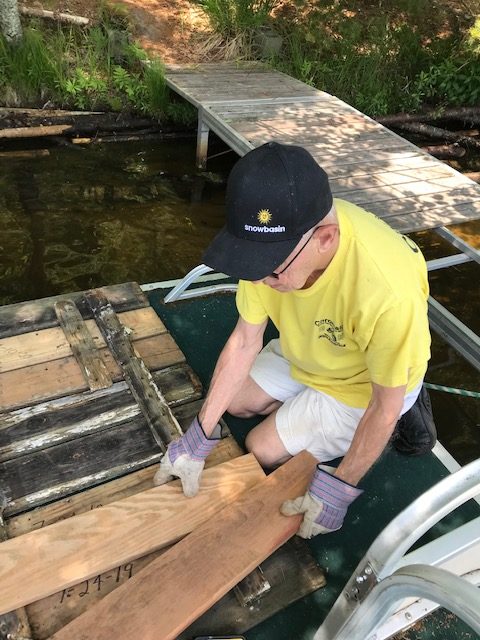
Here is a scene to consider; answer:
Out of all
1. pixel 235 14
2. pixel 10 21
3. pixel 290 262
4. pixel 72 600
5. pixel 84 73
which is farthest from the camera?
pixel 235 14

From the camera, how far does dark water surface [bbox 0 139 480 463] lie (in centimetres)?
466

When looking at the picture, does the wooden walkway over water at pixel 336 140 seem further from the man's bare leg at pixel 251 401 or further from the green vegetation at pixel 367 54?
the man's bare leg at pixel 251 401

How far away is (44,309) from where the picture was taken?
3.13 m

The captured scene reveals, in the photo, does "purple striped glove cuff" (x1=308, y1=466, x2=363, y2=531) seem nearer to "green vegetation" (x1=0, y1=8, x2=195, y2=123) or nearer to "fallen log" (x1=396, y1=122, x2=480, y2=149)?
"green vegetation" (x1=0, y1=8, x2=195, y2=123)

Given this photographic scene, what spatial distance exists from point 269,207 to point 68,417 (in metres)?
1.61

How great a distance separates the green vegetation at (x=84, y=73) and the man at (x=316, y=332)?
17.2 ft

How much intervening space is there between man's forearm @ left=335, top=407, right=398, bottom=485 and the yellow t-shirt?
0.52 feet

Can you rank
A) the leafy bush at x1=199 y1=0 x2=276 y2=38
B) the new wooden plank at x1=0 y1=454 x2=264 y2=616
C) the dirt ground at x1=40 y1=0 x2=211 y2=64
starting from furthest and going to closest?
the leafy bush at x1=199 y1=0 x2=276 y2=38
the dirt ground at x1=40 y1=0 x2=211 y2=64
the new wooden plank at x1=0 y1=454 x2=264 y2=616

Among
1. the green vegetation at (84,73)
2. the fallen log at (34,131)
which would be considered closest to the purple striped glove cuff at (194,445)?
the fallen log at (34,131)

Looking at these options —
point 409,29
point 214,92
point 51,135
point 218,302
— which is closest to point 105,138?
point 51,135

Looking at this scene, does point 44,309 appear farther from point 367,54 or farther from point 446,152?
point 367,54

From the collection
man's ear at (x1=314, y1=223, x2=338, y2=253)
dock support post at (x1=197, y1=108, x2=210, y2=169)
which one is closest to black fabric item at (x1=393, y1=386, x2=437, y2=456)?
man's ear at (x1=314, y1=223, x2=338, y2=253)

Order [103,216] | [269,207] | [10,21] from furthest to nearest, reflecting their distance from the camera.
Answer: [10,21] → [103,216] → [269,207]

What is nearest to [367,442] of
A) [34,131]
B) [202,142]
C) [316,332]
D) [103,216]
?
[316,332]
